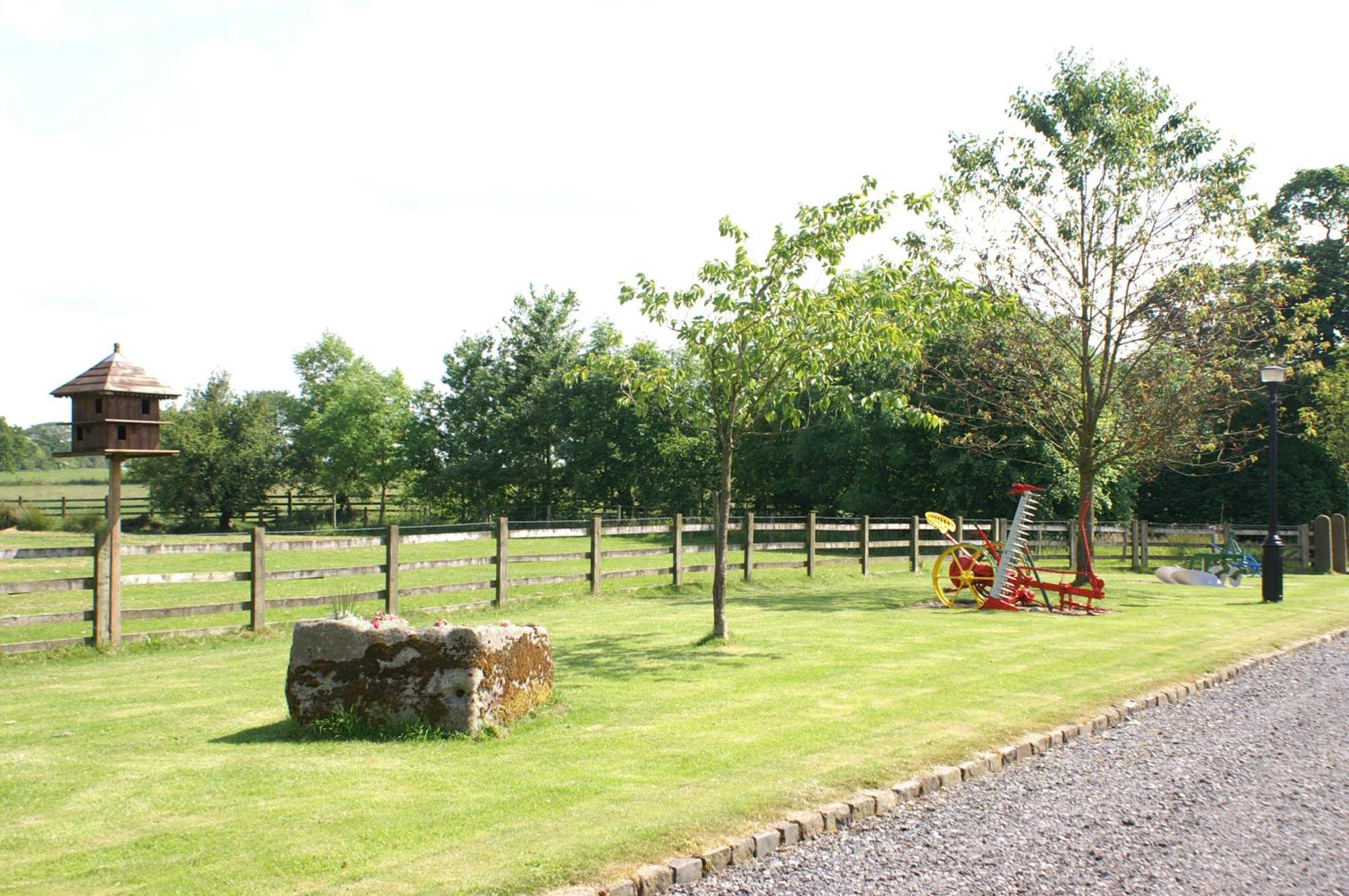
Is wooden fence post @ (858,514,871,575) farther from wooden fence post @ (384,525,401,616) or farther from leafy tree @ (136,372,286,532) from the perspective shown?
leafy tree @ (136,372,286,532)

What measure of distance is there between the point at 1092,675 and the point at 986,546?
6529 millimetres

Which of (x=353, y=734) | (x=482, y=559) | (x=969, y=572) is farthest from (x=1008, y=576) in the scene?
(x=353, y=734)

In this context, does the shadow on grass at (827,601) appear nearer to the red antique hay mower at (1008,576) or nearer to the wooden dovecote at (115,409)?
the red antique hay mower at (1008,576)

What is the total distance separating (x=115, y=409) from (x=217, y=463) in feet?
135

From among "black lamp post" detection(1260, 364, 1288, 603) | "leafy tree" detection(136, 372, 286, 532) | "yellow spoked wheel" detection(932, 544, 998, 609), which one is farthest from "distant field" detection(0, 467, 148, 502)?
"black lamp post" detection(1260, 364, 1288, 603)

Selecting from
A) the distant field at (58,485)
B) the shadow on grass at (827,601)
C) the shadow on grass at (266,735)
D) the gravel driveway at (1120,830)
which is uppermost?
the distant field at (58,485)

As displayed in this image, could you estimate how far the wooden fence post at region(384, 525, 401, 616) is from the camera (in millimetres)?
12883

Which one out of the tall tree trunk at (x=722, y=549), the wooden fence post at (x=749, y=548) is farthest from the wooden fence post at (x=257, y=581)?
the wooden fence post at (x=749, y=548)

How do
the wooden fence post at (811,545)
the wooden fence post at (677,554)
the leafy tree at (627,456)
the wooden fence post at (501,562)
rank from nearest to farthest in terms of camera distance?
the wooden fence post at (501,562), the wooden fence post at (677,554), the wooden fence post at (811,545), the leafy tree at (627,456)

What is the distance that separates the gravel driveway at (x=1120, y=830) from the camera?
180 inches

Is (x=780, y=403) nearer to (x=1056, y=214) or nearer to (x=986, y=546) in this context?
(x=986, y=546)

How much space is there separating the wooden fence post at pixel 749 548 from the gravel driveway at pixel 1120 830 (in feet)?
38.0

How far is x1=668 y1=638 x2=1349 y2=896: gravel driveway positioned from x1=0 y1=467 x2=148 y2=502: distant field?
51.3 metres

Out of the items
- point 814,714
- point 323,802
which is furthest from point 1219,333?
point 323,802
